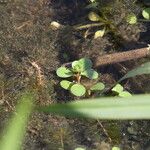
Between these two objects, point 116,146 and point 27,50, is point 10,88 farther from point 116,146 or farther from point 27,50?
point 116,146

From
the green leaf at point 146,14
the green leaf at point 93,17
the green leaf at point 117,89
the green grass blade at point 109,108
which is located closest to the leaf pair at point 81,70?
the green leaf at point 117,89

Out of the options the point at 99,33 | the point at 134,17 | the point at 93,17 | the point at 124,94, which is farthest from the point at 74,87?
the point at 134,17

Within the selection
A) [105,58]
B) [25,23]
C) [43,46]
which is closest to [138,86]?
[105,58]

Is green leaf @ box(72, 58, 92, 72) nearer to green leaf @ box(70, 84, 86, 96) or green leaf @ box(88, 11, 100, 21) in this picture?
green leaf @ box(70, 84, 86, 96)

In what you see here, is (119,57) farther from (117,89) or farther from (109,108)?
(109,108)

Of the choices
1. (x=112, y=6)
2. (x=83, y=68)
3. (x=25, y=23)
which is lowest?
(x=83, y=68)

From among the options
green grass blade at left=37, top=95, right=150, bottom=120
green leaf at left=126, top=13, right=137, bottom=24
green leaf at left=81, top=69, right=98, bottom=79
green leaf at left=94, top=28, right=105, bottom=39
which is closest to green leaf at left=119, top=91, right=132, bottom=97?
green leaf at left=81, top=69, right=98, bottom=79
